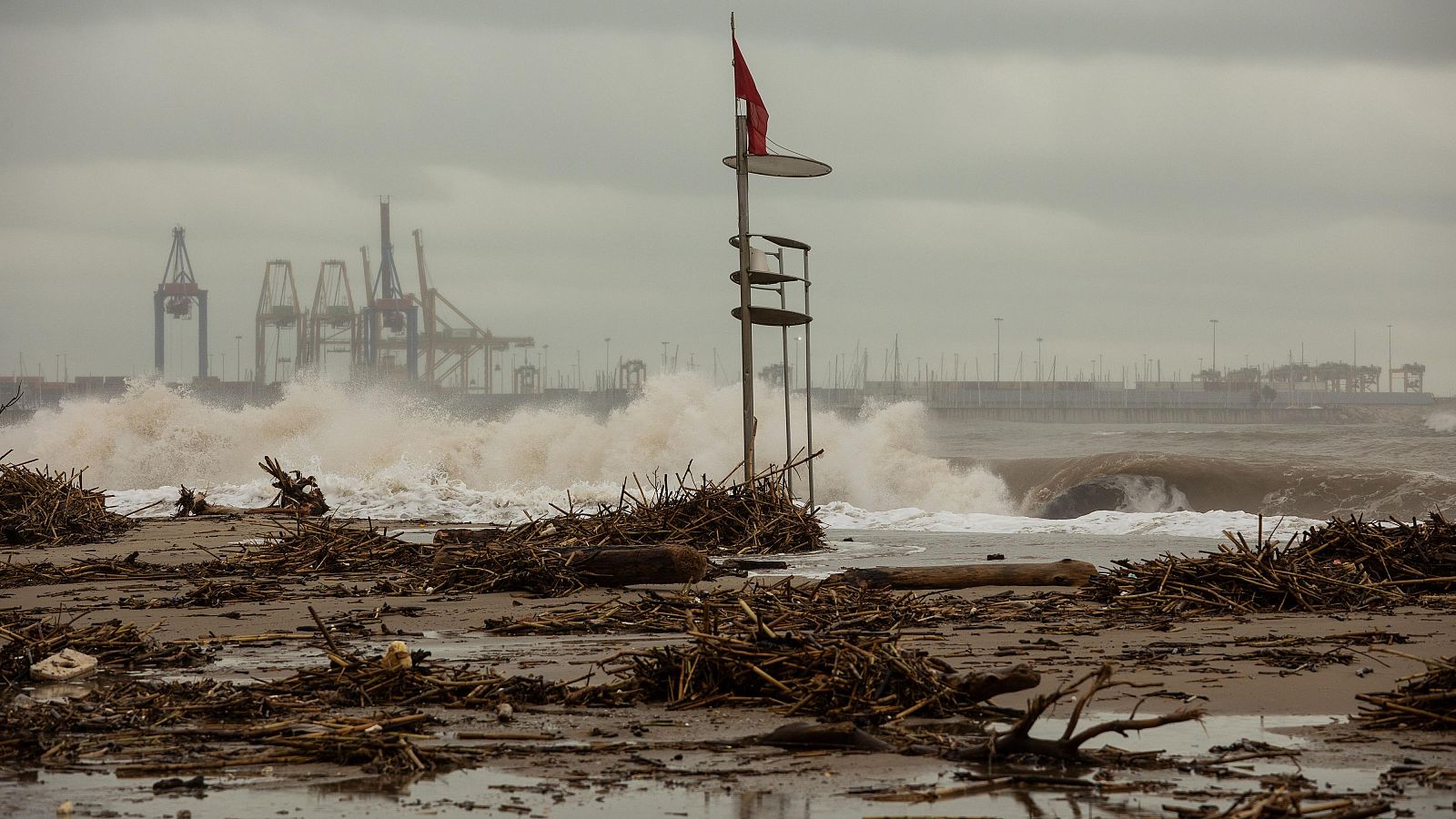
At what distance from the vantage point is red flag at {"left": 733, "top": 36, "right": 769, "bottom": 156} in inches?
567

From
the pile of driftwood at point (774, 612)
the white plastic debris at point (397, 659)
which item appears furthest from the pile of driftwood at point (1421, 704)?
the white plastic debris at point (397, 659)

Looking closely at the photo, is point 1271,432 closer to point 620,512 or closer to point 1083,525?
point 1083,525

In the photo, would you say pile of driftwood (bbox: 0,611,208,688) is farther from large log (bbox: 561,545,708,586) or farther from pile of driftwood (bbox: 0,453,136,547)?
pile of driftwood (bbox: 0,453,136,547)

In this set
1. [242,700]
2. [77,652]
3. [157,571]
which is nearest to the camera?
[242,700]

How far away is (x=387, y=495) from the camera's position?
63.4ft

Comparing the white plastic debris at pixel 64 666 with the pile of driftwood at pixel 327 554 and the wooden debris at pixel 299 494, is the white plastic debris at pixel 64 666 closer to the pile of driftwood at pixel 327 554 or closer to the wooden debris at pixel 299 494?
the pile of driftwood at pixel 327 554

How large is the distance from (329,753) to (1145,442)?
54590mm

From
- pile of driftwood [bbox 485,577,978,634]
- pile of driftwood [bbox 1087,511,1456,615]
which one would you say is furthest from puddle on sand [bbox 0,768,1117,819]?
pile of driftwood [bbox 1087,511,1456,615]

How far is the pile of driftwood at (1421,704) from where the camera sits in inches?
153

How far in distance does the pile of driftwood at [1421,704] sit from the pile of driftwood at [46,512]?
38.6 ft

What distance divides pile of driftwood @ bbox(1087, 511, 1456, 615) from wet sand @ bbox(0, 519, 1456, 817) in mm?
297

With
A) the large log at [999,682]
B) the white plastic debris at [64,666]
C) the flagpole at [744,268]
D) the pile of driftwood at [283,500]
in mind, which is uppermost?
the flagpole at [744,268]

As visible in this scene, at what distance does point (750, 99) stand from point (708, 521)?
502 cm

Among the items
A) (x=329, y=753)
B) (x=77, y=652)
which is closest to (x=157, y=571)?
(x=77, y=652)
